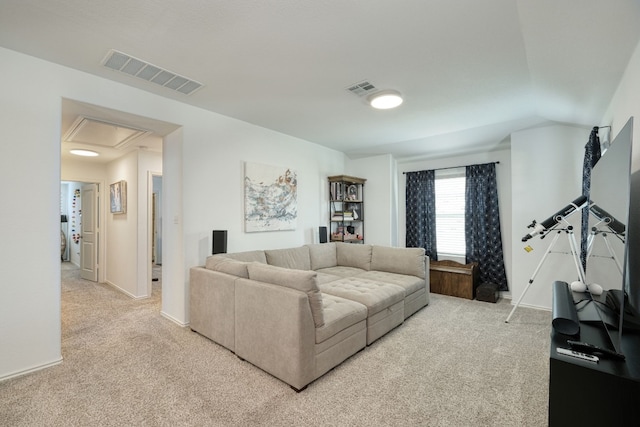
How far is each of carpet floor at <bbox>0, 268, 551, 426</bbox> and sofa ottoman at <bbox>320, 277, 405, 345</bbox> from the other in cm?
13

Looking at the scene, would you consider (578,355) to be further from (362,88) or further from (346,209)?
(346,209)

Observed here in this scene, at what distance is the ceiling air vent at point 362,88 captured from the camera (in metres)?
2.72

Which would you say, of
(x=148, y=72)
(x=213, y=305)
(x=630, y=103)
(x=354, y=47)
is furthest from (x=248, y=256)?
(x=630, y=103)

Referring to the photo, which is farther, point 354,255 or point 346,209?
point 346,209

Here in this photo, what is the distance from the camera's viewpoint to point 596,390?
1081 millimetres

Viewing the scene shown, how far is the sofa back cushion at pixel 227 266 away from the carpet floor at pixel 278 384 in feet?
2.37

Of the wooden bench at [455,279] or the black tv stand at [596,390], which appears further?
the wooden bench at [455,279]

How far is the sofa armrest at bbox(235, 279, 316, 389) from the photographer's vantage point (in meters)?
2.01

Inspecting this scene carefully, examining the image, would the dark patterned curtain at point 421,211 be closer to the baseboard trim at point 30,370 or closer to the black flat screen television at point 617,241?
the black flat screen television at point 617,241

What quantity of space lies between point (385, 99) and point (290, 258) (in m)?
2.29

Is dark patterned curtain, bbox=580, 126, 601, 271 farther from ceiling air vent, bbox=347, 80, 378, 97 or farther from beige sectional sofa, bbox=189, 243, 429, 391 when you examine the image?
ceiling air vent, bbox=347, 80, 378, 97

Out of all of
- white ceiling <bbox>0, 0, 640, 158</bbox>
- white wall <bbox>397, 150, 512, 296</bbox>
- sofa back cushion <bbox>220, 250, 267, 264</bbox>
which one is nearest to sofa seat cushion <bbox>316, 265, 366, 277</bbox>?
sofa back cushion <bbox>220, 250, 267, 264</bbox>

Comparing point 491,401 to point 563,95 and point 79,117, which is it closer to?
point 563,95

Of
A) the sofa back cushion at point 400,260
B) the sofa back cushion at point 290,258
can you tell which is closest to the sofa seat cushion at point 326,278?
the sofa back cushion at point 290,258
